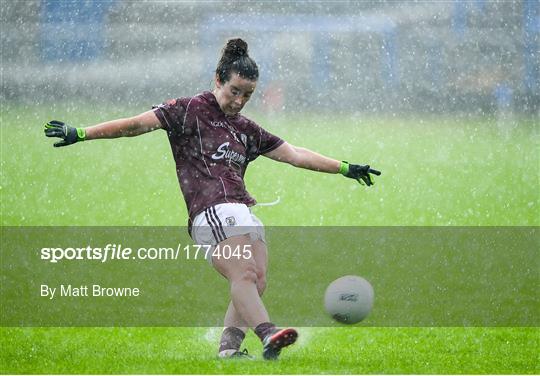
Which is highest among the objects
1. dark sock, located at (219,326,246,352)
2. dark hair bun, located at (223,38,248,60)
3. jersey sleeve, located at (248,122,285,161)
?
dark hair bun, located at (223,38,248,60)

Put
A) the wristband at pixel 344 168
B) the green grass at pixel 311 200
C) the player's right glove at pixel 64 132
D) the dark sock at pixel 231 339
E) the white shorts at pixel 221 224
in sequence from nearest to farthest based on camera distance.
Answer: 1. the player's right glove at pixel 64 132
2. the white shorts at pixel 221 224
3. the dark sock at pixel 231 339
4. the green grass at pixel 311 200
5. the wristband at pixel 344 168

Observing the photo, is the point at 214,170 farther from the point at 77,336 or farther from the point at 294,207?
the point at 294,207

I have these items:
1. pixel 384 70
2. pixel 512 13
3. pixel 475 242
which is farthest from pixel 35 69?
pixel 475 242

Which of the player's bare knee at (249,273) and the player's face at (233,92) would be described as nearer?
the player's bare knee at (249,273)

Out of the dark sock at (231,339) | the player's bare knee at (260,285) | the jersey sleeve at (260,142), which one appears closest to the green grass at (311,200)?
the dark sock at (231,339)

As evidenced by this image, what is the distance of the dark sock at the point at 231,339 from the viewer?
5.47 metres

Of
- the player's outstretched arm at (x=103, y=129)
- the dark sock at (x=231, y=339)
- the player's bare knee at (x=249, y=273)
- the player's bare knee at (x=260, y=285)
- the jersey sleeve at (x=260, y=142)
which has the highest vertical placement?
the player's outstretched arm at (x=103, y=129)

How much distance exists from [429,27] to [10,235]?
11.4m

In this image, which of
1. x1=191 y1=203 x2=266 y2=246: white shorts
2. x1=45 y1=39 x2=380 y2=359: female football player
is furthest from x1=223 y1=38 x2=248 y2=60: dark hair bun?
x1=191 y1=203 x2=266 y2=246: white shorts

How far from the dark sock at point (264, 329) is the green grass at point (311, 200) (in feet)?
0.55

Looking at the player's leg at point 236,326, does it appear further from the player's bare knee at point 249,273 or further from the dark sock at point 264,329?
the dark sock at point 264,329

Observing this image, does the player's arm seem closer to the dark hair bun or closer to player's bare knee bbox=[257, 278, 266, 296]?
the dark hair bun

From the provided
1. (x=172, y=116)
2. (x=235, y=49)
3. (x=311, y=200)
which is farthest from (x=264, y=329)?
(x=311, y=200)

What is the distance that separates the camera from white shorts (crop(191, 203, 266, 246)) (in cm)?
525
